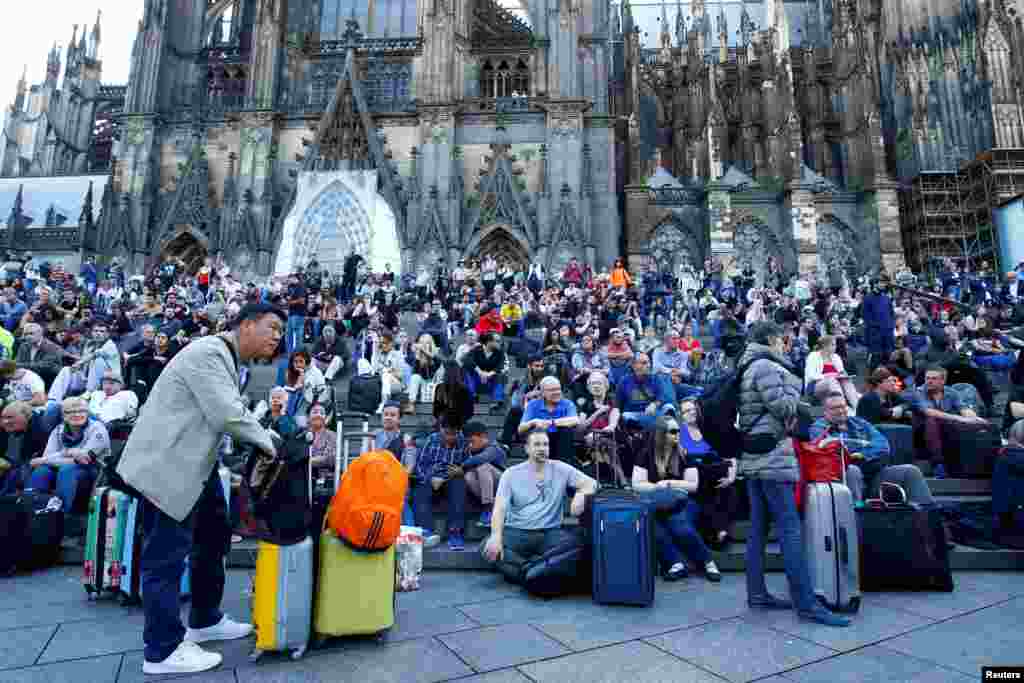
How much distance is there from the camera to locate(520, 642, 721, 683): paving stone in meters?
2.84

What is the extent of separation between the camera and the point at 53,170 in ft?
132

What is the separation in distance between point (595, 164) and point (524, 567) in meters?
21.9

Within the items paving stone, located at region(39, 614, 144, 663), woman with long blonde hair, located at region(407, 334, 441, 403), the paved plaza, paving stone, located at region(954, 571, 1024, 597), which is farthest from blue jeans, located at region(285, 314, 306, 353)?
paving stone, located at region(954, 571, 1024, 597)

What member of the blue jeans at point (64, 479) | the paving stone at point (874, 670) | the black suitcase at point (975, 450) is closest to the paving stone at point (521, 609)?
the paving stone at point (874, 670)

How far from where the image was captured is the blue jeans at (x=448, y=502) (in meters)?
5.41

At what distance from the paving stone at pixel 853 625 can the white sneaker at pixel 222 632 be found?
2.86m

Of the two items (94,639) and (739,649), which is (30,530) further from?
(739,649)

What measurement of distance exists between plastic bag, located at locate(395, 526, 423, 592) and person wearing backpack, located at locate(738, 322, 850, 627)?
220 cm

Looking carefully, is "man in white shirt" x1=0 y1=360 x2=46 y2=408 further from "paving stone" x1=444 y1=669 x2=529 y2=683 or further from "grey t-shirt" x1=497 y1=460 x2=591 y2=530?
"paving stone" x1=444 y1=669 x2=529 y2=683

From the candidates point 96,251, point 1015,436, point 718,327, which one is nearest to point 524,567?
point 1015,436

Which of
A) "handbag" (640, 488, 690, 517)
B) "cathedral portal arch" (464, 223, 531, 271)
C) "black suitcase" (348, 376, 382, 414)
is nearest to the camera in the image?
"handbag" (640, 488, 690, 517)

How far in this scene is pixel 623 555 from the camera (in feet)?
13.1

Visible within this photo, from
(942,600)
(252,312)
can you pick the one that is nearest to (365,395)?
(252,312)

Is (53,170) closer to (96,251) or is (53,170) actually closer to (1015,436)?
(96,251)
